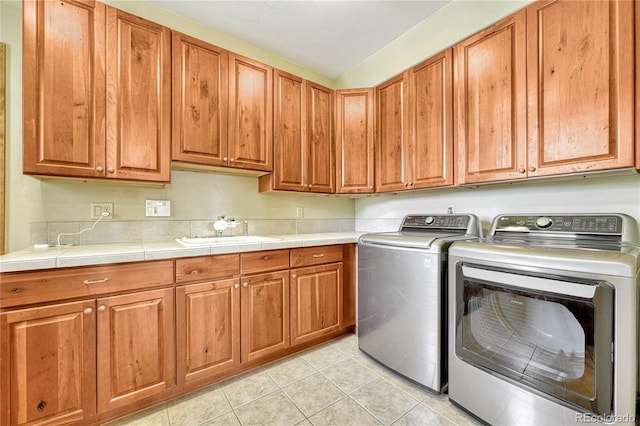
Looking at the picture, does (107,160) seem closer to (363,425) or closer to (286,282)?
(286,282)

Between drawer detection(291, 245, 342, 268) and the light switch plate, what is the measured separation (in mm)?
1042

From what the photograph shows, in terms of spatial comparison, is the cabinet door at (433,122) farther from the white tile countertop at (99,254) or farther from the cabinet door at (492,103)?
the white tile countertop at (99,254)

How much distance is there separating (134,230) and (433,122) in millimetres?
2456

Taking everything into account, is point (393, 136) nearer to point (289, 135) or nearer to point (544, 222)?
point (289, 135)

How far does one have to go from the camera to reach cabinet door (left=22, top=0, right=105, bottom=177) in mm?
1439

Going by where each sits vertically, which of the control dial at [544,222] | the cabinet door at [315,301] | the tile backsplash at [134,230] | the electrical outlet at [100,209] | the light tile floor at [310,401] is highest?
the electrical outlet at [100,209]

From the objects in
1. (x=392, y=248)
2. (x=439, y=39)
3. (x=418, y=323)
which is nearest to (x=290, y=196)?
(x=392, y=248)

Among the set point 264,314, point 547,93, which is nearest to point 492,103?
point 547,93

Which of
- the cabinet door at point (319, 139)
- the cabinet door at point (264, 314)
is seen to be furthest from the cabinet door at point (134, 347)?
the cabinet door at point (319, 139)

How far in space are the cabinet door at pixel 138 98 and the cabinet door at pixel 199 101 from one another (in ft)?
0.19

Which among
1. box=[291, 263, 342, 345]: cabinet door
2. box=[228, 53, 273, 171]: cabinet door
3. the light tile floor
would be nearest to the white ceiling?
box=[228, 53, 273, 171]: cabinet door

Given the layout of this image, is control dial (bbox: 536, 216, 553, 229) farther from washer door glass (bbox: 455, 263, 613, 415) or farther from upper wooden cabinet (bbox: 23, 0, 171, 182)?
upper wooden cabinet (bbox: 23, 0, 171, 182)

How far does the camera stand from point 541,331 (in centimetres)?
121

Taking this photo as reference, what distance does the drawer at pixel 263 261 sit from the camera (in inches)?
72.3
